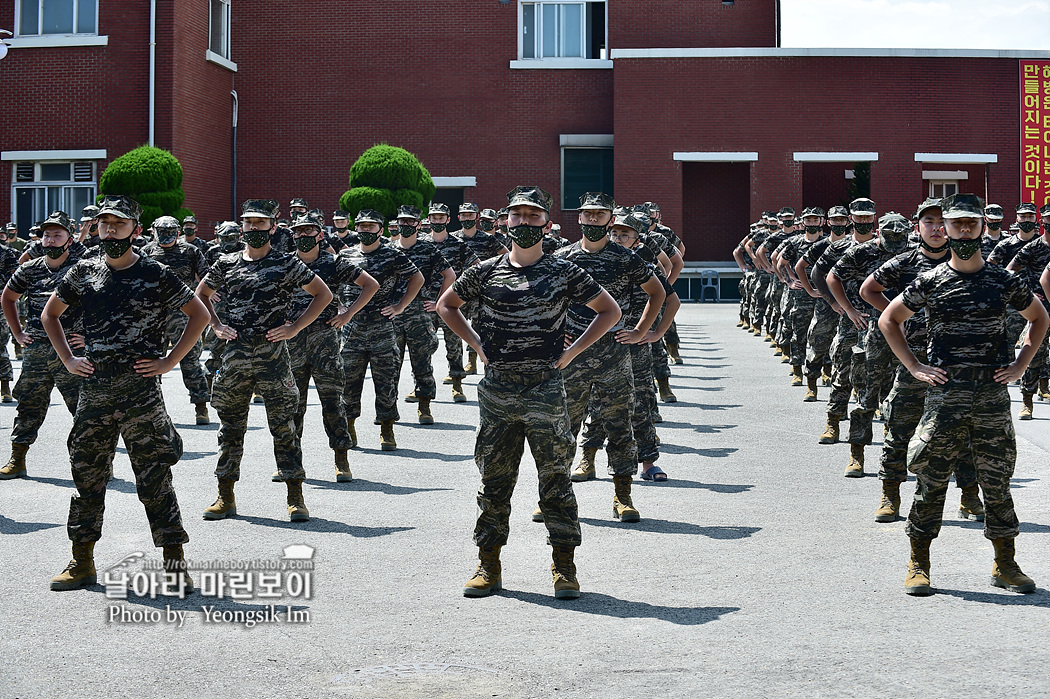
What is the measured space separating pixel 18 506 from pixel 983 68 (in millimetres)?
35499

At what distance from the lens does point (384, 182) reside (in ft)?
112

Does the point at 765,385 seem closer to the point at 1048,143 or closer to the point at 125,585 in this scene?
the point at 125,585

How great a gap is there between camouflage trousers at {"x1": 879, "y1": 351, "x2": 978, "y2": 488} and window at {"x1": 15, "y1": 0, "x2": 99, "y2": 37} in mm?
32179

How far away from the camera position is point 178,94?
3625 centimetres

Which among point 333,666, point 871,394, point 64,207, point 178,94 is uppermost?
point 178,94

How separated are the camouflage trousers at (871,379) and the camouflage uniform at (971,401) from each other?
3200mm

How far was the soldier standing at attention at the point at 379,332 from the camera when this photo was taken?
1213 cm

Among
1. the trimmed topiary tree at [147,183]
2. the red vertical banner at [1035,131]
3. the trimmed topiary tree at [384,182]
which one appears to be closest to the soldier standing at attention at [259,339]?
the trimmed topiary tree at [147,183]

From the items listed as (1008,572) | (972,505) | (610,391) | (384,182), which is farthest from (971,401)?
(384,182)

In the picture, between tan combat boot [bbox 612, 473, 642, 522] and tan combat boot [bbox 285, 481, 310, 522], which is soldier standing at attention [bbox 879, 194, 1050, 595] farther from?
tan combat boot [bbox 285, 481, 310, 522]

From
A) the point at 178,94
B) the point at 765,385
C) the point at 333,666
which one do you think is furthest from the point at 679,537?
the point at 178,94

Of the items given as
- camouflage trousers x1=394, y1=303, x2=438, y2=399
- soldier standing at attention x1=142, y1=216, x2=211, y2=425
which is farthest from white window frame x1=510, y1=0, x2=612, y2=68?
camouflage trousers x1=394, y1=303, x2=438, y2=399

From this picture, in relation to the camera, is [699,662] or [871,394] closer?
[699,662]

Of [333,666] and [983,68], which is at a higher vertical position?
[983,68]
